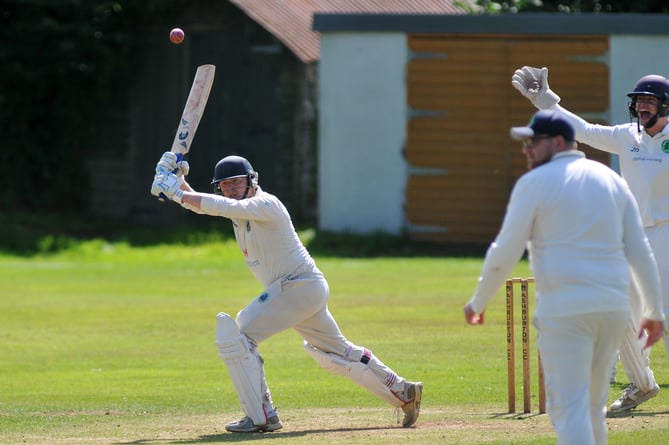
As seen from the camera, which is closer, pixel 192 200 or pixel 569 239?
pixel 569 239

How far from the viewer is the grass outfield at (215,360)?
25.5 ft

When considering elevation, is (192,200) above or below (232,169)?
below

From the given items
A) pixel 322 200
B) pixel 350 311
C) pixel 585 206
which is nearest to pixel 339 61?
pixel 322 200

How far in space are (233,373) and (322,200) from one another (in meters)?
13.4

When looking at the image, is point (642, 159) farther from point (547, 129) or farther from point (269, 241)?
point (547, 129)

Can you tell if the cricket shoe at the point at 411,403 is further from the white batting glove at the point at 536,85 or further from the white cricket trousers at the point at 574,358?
the white cricket trousers at the point at 574,358

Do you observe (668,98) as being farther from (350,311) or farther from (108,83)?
(108,83)

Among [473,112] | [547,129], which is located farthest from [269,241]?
[473,112]

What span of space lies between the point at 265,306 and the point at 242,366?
1.36 ft

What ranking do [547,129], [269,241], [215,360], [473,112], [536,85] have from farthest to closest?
[473,112] → [215,360] → [536,85] → [269,241] → [547,129]

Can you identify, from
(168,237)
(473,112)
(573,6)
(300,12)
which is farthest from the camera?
(300,12)

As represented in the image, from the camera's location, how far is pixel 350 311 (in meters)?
14.4

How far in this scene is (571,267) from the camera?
5.52 m

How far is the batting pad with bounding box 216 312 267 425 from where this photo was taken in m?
7.68
